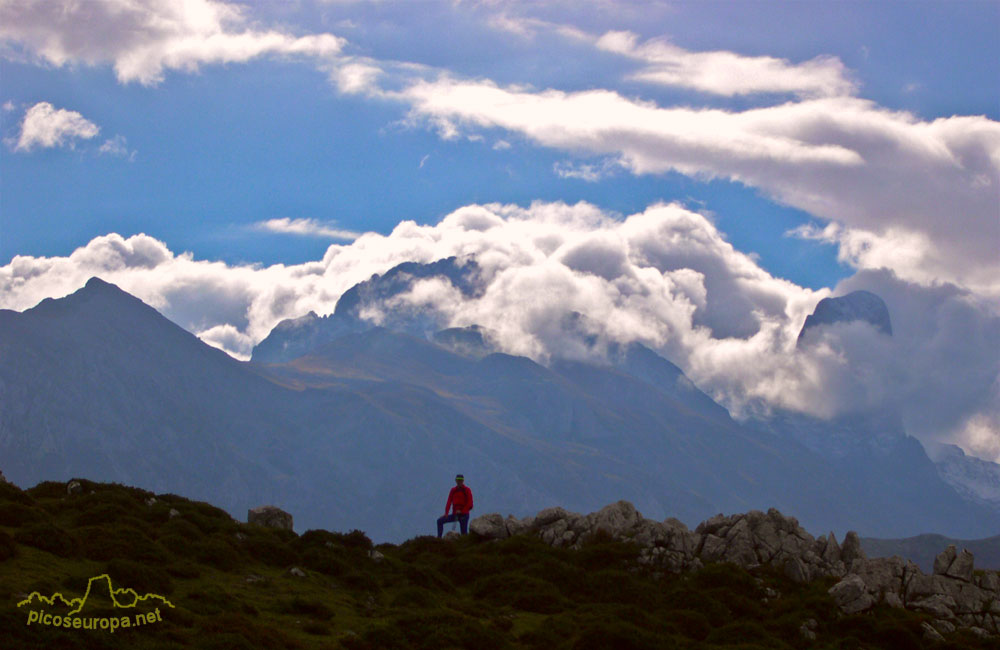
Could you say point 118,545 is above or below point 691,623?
above

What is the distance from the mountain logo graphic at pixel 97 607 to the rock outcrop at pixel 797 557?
98.0 ft

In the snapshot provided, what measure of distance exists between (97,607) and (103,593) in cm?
184

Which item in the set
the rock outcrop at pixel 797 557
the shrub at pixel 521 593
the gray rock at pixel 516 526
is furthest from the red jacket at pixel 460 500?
the shrub at pixel 521 593

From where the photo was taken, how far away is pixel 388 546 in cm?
7031

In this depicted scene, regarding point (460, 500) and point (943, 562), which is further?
point (460, 500)

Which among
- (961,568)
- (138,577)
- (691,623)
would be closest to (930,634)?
(961,568)

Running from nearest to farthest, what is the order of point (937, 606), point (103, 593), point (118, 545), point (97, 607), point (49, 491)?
1. point (97, 607)
2. point (103, 593)
3. point (118, 545)
4. point (937, 606)
5. point (49, 491)

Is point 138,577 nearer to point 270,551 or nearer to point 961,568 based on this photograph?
point 270,551

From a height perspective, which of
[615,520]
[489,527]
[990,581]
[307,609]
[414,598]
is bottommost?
[307,609]

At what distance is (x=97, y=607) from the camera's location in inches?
1607

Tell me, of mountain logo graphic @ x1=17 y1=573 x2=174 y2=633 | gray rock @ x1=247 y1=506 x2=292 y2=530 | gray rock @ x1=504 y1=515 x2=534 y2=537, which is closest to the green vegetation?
mountain logo graphic @ x1=17 y1=573 x2=174 y2=633

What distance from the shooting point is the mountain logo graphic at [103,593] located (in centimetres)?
3947

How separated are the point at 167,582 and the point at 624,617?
21754 mm

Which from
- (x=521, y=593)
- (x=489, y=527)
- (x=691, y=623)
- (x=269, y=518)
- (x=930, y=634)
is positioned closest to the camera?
(x=691, y=623)
